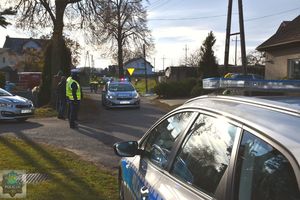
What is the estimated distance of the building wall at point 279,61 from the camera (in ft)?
83.4

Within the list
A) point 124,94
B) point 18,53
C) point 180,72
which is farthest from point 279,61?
point 18,53

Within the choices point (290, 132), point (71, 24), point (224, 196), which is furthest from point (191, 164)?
point (71, 24)

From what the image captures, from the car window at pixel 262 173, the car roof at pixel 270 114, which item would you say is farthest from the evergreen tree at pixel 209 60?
the car window at pixel 262 173

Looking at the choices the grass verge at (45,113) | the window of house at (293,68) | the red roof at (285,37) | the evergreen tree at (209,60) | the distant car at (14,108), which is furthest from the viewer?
the evergreen tree at (209,60)

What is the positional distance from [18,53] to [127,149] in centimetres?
10499

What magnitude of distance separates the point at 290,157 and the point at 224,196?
51 centimetres

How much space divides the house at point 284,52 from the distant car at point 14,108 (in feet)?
42.8

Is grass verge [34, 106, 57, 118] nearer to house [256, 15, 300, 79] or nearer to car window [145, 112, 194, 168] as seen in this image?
house [256, 15, 300, 79]

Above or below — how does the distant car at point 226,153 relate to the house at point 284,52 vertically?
below

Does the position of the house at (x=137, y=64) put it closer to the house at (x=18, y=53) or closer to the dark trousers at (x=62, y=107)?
the house at (x=18, y=53)

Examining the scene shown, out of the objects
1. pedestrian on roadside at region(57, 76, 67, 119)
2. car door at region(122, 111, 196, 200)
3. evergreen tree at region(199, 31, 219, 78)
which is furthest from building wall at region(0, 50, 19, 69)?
car door at region(122, 111, 196, 200)

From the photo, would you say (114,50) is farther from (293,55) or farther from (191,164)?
(191,164)

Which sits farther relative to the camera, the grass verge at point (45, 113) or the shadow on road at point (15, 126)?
the grass verge at point (45, 113)

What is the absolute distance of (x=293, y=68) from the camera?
2584 cm
